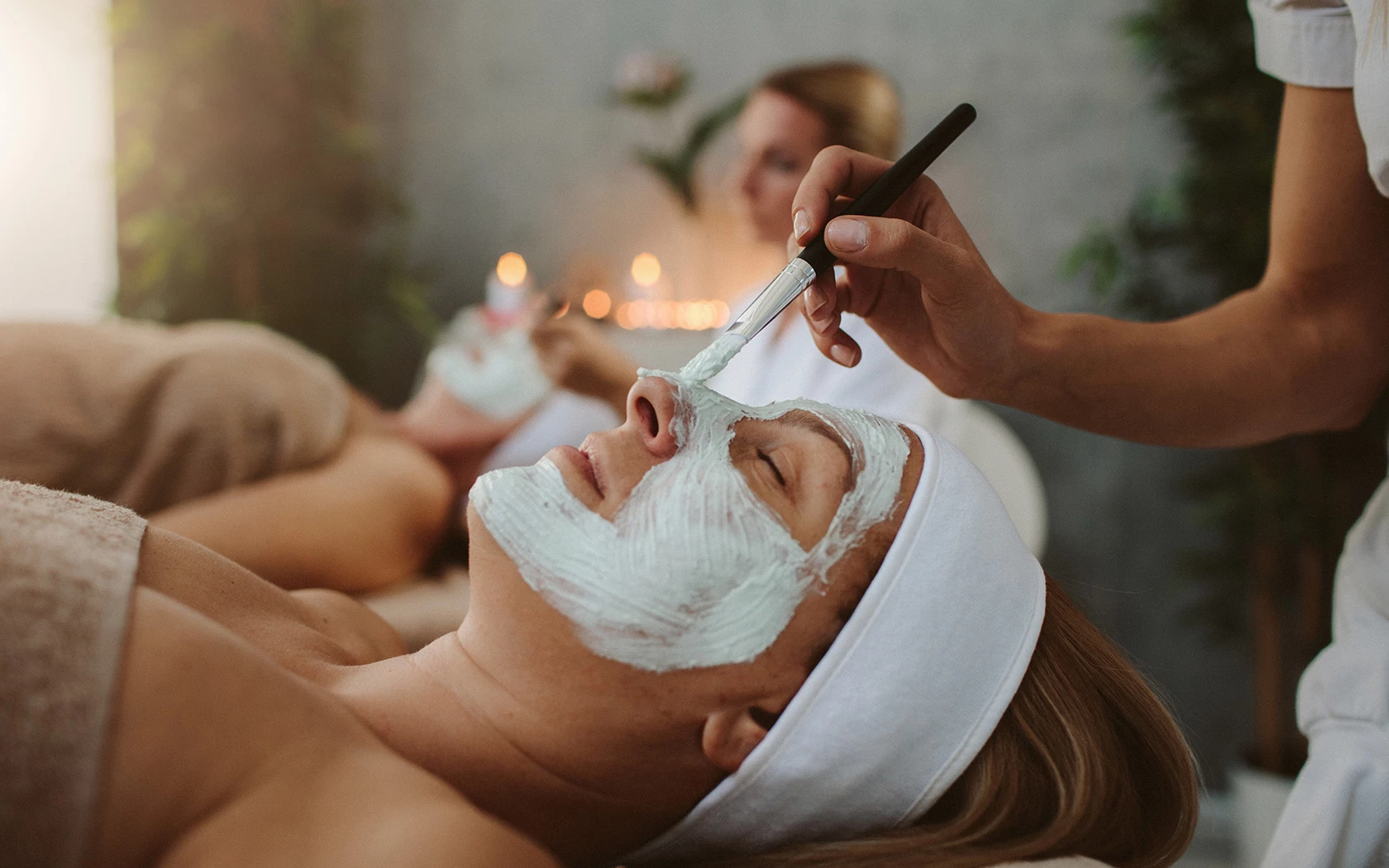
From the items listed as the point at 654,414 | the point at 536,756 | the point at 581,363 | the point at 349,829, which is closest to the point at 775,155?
the point at 581,363

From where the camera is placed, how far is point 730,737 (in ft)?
2.46

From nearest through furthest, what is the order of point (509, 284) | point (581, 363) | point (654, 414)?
1. point (654, 414)
2. point (581, 363)
3. point (509, 284)

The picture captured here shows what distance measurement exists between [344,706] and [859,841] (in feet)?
1.41

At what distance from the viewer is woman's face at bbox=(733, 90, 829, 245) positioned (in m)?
2.14

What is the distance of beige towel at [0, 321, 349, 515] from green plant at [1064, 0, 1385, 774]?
2.12 meters

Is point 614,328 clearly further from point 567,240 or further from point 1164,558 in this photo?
point 1164,558

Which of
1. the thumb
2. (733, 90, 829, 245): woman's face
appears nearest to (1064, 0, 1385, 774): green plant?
(733, 90, 829, 245): woman's face

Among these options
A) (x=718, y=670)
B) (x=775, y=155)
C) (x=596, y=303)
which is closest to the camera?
(x=718, y=670)

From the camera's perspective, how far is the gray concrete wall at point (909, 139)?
9.80 ft

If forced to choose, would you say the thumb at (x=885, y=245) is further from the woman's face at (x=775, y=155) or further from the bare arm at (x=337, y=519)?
the woman's face at (x=775, y=155)

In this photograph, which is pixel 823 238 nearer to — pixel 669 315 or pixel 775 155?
pixel 775 155

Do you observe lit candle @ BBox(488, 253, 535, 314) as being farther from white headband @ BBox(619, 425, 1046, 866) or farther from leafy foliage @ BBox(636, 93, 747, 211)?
white headband @ BBox(619, 425, 1046, 866)

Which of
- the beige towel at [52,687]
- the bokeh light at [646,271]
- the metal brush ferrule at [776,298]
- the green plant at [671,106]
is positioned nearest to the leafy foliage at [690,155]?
the green plant at [671,106]

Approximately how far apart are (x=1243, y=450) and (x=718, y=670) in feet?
7.22
